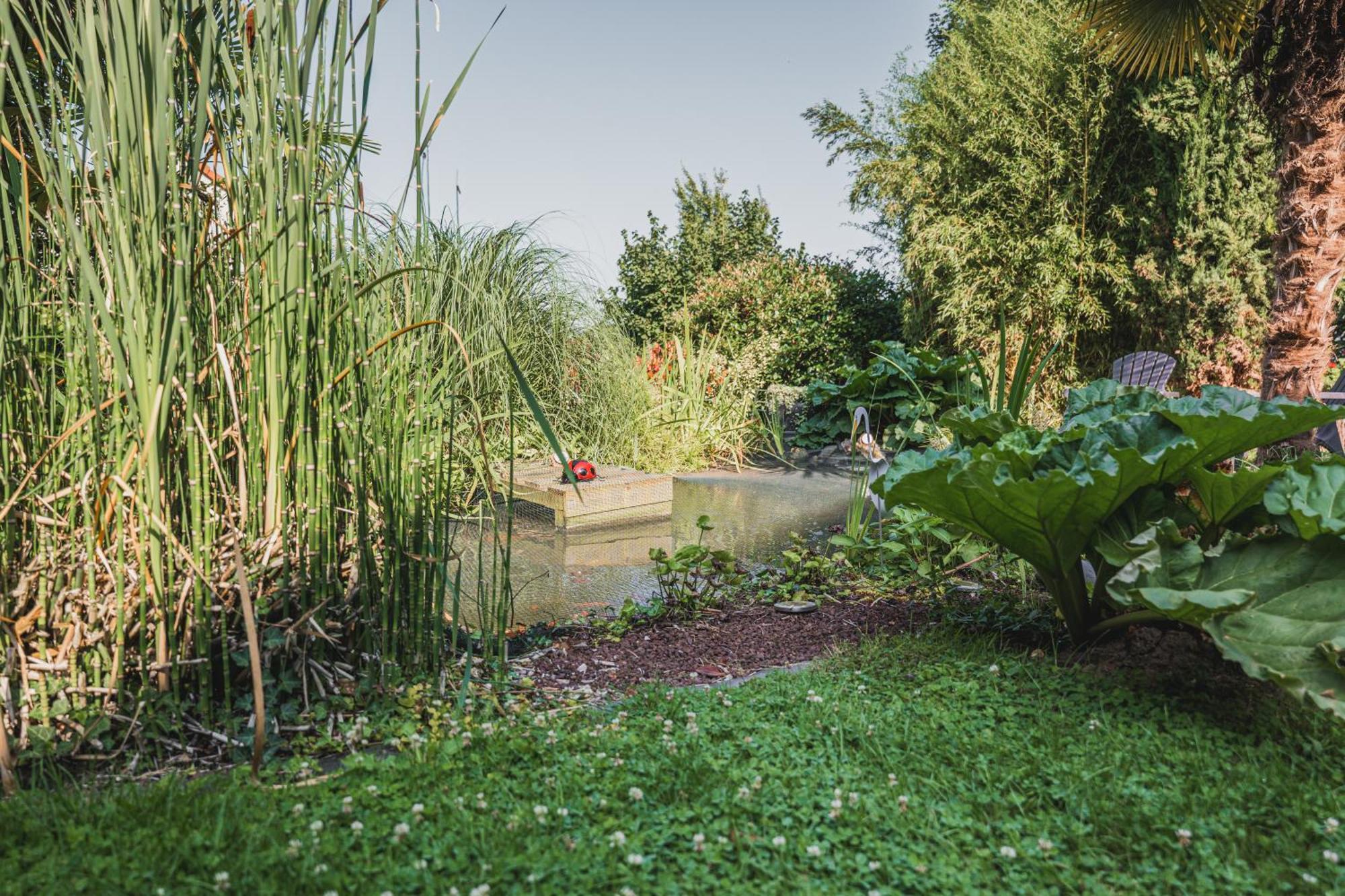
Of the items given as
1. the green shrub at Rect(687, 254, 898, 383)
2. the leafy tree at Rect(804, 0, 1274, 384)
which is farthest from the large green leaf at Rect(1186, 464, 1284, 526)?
the green shrub at Rect(687, 254, 898, 383)

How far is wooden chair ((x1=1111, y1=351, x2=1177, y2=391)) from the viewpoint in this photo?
17.4 ft

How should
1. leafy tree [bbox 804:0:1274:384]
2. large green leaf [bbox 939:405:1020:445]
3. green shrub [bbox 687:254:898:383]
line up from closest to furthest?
large green leaf [bbox 939:405:1020:445], leafy tree [bbox 804:0:1274:384], green shrub [bbox 687:254:898:383]

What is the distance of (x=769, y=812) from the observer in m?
1.44

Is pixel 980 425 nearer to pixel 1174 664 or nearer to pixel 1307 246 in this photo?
pixel 1174 664

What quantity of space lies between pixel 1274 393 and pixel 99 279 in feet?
17.9

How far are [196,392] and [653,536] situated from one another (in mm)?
3295

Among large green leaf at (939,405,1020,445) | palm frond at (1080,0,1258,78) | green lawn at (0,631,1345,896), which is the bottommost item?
green lawn at (0,631,1345,896)

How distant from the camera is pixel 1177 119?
808 centimetres

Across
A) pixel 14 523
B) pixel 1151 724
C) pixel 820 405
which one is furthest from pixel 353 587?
pixel 820 405

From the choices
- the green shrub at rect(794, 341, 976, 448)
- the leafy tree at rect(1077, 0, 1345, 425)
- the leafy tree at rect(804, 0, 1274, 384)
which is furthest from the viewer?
the leafy tree at rect(804, 0, 1274, 384)

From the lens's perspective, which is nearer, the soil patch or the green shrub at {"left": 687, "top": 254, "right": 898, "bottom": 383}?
the soil patch

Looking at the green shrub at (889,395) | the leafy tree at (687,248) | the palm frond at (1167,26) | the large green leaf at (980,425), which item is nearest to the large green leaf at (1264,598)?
the large green leaf at (980,425)

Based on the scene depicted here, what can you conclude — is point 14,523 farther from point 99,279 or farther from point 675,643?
point 675,643

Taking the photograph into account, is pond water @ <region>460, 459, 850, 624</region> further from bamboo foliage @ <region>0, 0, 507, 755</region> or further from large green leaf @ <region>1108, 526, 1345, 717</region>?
large green leaf @ <region>1108, 526, 1345, 717</region>
